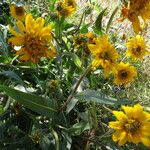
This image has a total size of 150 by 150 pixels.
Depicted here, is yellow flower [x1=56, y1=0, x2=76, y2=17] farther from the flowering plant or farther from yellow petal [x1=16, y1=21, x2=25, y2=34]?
yellow petal [x1=16, y1=21, x2=25, y2=34]

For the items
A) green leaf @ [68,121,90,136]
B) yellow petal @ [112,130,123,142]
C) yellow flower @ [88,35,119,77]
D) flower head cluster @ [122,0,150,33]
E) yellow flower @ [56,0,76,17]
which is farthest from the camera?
yellow flower @ [56,0,76,17]

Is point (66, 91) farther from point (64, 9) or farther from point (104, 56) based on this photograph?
point (104, 56)

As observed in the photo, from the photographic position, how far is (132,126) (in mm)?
1172

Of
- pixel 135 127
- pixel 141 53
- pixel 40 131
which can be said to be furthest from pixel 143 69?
pixel 135 127

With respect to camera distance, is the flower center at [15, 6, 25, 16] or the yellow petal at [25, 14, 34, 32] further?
the flower center at [15, 6, 25, 16]

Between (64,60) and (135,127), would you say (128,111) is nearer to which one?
(135,127)

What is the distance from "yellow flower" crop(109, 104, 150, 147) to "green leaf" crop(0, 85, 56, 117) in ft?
0.81

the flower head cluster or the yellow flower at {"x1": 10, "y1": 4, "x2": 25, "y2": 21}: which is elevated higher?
the flower head cluster

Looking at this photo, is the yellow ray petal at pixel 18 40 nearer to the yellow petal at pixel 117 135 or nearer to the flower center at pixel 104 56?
the flower center at pixel 104 56

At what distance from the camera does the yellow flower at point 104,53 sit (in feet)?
4.22

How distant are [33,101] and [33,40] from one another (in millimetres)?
183

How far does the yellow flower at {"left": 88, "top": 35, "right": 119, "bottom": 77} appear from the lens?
1.29m

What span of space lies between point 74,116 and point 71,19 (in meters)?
1.26

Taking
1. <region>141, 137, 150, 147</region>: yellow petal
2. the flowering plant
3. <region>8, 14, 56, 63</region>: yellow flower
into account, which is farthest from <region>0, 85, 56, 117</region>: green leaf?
<region>141, 137, 150, 147</region>: yellow petal
